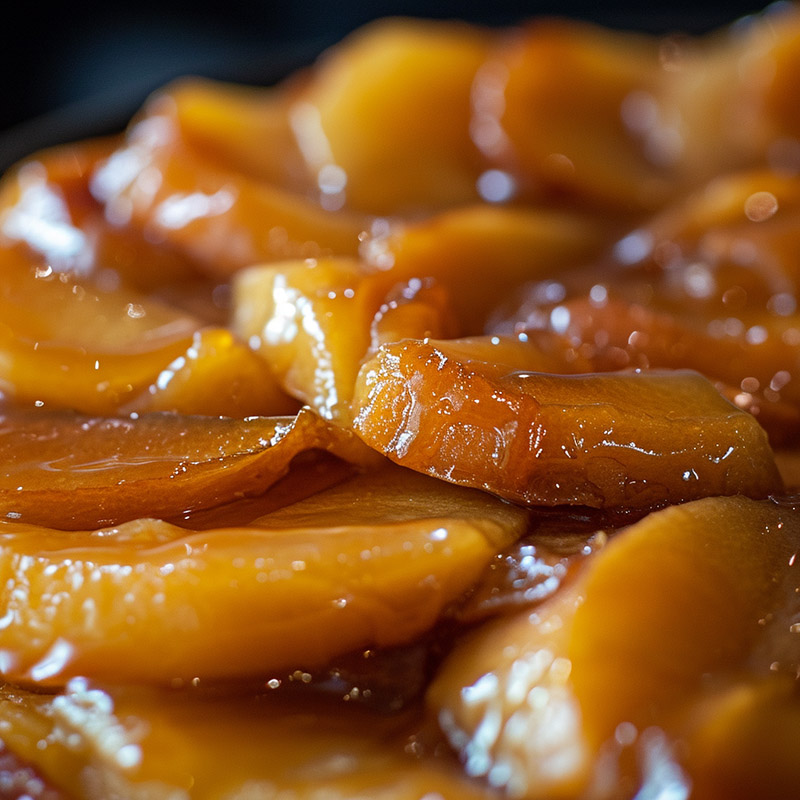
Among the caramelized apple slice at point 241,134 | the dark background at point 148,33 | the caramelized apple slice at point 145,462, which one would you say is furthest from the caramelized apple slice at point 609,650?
the dark background at point 148,33

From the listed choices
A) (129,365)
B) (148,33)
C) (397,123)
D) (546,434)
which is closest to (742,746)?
(546,434)

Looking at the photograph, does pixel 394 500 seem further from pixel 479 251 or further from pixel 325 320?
pixel 479 251

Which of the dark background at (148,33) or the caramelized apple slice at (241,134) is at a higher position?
the caramelized apple slice at (241,134)

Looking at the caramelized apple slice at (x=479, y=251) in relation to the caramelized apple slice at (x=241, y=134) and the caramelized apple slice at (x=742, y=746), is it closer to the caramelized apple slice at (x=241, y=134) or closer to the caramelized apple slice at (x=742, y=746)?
the caramelized apple slice at (x=241, y=134)

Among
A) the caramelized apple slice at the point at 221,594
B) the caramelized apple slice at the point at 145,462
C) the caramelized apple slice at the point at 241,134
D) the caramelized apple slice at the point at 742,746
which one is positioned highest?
the caramelized apple slice at the point at 241,134

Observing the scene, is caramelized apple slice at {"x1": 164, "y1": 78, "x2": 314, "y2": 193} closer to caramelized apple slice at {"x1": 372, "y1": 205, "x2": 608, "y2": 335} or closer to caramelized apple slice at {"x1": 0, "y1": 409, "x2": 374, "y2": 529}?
caramelized apple slice at {"x1": 372, "y1": 205, "x2": 608, "y2": 335}

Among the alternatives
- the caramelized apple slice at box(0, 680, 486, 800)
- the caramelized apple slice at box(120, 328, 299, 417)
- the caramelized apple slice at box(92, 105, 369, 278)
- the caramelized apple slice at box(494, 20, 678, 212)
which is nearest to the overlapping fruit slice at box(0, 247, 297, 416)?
the caramelized apple slice at box(120, 328, 299, 417)
